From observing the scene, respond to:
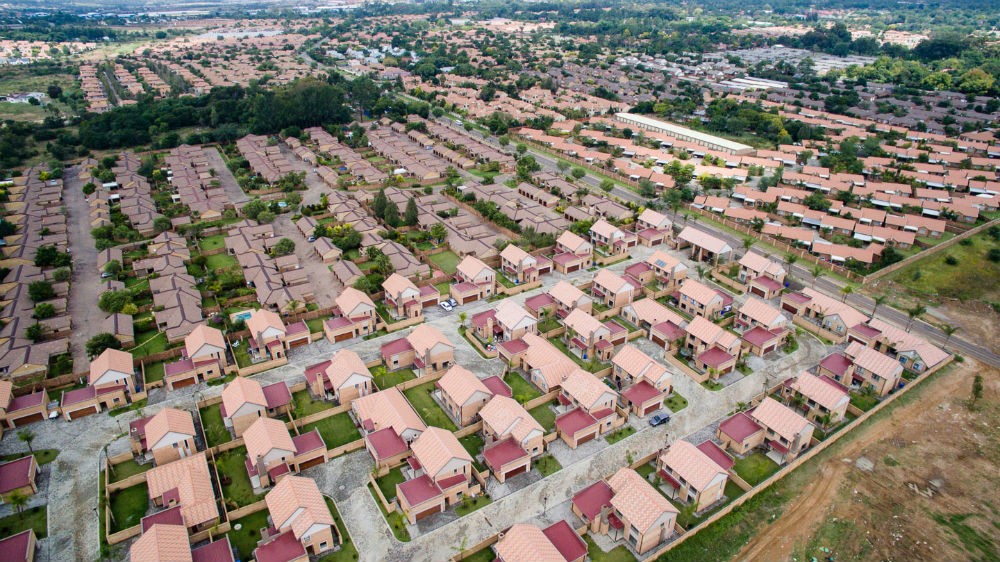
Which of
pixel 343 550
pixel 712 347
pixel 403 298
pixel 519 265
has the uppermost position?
pixel 519 265

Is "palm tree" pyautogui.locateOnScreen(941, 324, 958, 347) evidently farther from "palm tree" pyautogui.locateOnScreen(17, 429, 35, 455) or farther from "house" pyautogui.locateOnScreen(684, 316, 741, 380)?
"palm tree" pyautogui.locateOnScreen(17, 429, 35, 455)

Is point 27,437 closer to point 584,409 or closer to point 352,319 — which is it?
point 352,319

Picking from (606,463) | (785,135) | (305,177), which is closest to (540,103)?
(785,135)

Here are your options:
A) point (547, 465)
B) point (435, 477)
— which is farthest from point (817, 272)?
point (435, 477)

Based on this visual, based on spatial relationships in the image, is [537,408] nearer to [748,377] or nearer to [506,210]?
[748,377]

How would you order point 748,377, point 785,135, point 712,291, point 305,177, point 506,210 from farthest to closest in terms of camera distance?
point 785,135 → point 305,177 → point 506,210 → point 712,291 → point 748,377

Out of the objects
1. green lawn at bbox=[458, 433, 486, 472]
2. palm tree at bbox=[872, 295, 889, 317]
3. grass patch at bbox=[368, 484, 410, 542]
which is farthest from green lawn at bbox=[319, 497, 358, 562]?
palm tree at bbox=[872, 295, 889, 317]

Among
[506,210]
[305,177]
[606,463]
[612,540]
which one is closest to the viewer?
[612,540]
